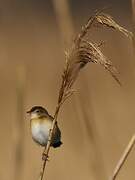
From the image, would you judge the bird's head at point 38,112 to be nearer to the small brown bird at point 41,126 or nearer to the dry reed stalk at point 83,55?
the small brown bird at point 41,126

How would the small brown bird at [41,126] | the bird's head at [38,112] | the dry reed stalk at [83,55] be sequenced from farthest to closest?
the bird's head at [38,112] < the small brown bird at [41,126] < the dry reed stalk at [83,55]

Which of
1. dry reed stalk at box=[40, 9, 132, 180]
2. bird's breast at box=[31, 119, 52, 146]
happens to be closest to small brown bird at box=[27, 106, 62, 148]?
bird's breast at box=[31, 119, 52, 146]

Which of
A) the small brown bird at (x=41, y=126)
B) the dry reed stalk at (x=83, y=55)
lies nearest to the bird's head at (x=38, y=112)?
the small brown bird at (x=41, y=126)

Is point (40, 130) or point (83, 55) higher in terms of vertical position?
point (83, 55)

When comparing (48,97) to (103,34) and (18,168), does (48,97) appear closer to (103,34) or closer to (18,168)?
(103,34)

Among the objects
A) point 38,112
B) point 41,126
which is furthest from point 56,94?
point 41,126

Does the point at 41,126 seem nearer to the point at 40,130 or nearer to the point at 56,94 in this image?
the point at 40,130

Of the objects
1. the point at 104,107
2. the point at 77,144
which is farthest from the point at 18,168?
the point at 104,107
